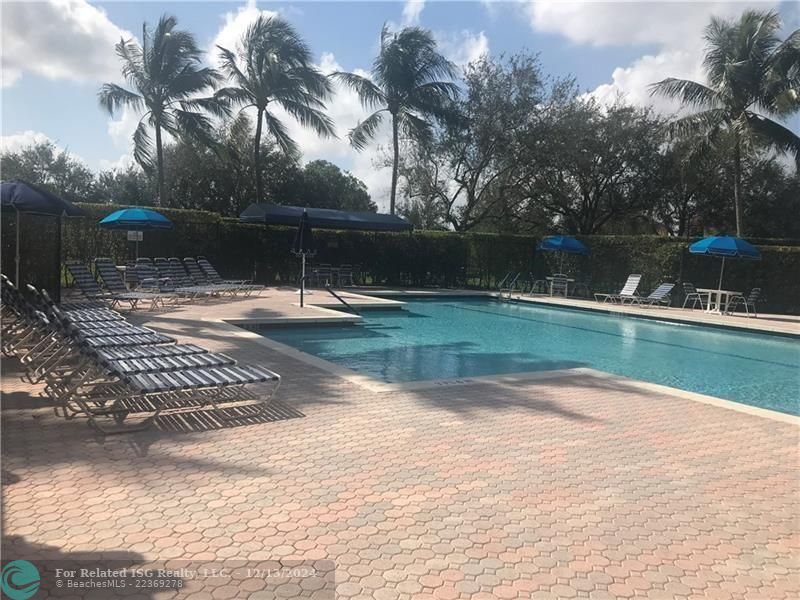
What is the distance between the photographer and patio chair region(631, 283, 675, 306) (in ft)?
60.6

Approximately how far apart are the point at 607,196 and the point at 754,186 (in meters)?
7.30

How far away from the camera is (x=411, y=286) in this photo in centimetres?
2325

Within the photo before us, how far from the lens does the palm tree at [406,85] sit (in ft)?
80.1

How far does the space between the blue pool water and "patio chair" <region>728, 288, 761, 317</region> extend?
341 cm

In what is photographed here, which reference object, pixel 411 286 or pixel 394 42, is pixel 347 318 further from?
pixel 394 42

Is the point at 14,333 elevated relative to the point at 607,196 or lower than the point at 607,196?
lower

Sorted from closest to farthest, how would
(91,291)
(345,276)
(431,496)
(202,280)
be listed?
(431,496)
(91,291)
(202,280)
(345,276)

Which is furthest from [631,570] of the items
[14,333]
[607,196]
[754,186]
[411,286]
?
[754,186]

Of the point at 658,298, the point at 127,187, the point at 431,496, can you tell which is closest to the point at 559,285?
the point at 658,298

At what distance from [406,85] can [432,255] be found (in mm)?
7370

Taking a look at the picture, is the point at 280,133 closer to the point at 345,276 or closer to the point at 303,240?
the point at 345,276

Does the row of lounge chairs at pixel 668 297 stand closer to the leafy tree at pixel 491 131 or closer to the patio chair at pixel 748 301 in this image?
the patio chair at pixel 748 301

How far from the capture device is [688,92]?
20.6 metres

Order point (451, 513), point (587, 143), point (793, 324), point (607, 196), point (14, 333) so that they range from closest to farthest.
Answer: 1. point (451, 513)
2. point (14, 333)
3. point (793, 324)
4. point (587, 143)
5. point (607, 196)
